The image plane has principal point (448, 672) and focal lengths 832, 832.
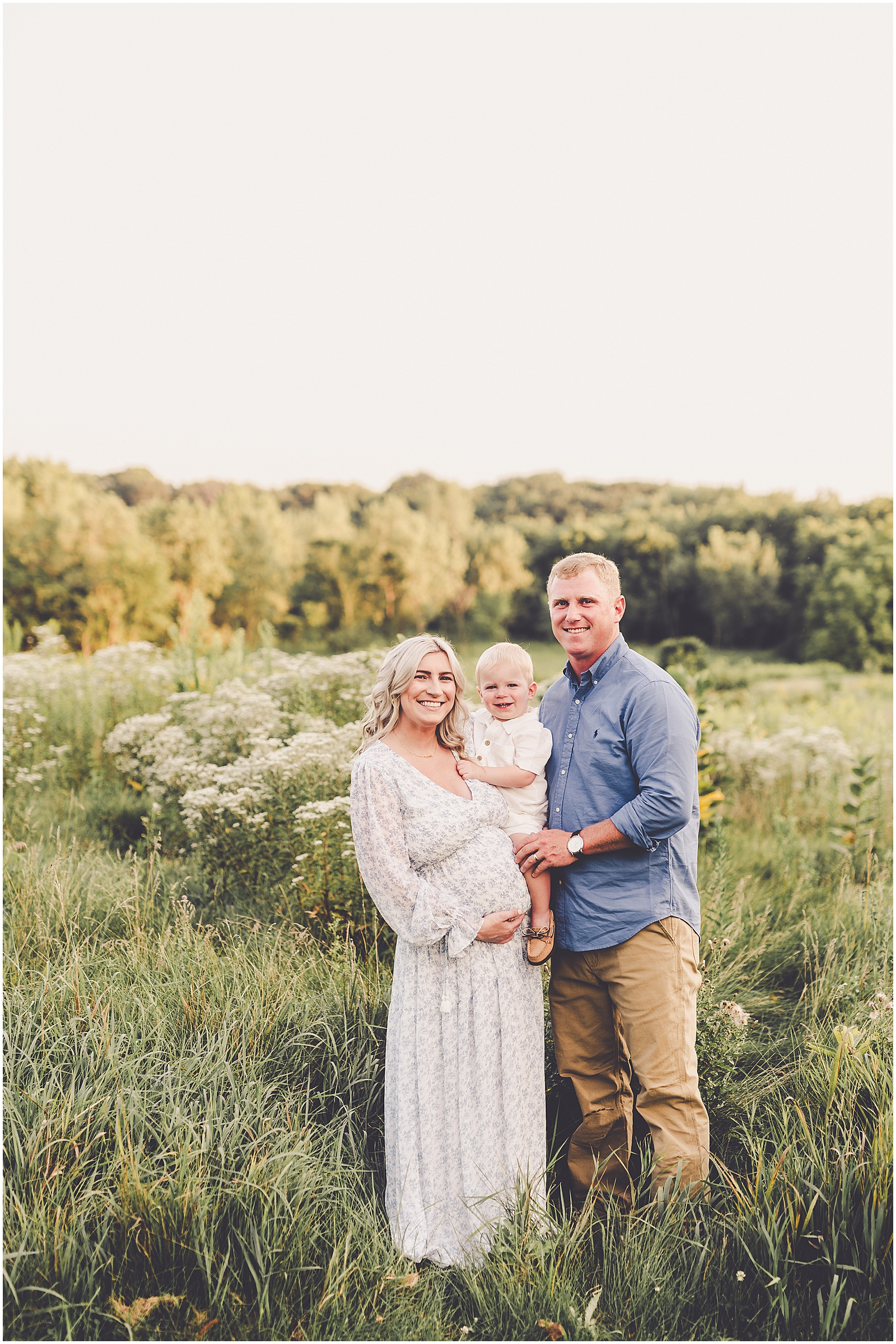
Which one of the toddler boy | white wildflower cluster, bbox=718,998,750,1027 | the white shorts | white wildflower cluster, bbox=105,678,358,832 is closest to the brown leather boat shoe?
the toddler boy

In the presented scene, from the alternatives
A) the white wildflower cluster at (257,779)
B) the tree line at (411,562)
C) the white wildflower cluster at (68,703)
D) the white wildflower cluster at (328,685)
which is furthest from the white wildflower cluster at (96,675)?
the tree line at (411,562)

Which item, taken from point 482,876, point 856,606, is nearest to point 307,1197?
point 482,876

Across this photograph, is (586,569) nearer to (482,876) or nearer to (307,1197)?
(482,876)

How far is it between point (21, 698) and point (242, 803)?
12.7ft

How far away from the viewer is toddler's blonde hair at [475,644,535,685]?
123 inches

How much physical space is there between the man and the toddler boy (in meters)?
0.08

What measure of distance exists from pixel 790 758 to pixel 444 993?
6715 millimetres

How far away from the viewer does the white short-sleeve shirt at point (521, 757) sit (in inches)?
123

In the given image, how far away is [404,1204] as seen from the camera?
2.86 meters

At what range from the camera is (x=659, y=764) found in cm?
288

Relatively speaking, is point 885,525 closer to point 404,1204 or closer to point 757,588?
point 757,588

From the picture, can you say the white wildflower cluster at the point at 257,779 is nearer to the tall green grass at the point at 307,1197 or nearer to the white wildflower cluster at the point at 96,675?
the tall green grass at the point at 307,1197

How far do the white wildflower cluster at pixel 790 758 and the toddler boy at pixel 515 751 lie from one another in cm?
558

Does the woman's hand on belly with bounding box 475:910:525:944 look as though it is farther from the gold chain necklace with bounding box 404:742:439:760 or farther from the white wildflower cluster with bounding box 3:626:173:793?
the white wildflower cluster with bounding box 3:626:173:793
